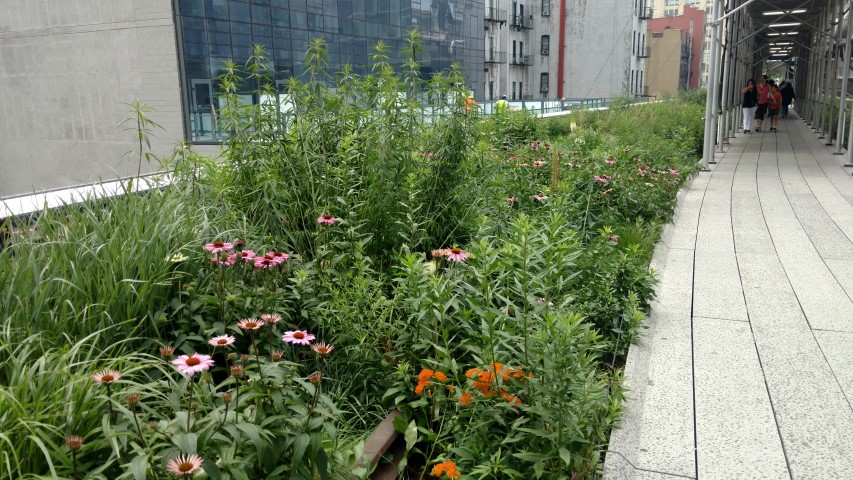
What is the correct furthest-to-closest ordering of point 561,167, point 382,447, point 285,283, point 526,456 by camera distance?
point 561,167 → point 285,283 → point 382,447 → point 526,456

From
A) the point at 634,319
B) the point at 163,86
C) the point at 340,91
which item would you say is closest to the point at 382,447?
the point at 634,319

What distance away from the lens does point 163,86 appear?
67.0 ft

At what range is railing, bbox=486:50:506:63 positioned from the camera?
147ft

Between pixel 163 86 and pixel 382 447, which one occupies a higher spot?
pixel 163 86

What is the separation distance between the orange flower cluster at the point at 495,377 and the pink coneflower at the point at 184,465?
985 mm

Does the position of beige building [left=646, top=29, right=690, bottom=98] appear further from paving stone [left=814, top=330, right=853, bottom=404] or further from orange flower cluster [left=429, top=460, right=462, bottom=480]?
orange flower cluster [left=429, top=460, right=462, bottom=480]

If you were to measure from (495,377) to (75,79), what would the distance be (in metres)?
25.4

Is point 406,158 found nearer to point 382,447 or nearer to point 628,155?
point 382,447

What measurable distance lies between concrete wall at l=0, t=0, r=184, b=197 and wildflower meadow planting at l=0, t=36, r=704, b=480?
1821cm

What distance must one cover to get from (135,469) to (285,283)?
151 cm

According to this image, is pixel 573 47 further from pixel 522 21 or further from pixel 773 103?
pixel 773 103

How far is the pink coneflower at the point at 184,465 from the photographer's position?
1438 mm

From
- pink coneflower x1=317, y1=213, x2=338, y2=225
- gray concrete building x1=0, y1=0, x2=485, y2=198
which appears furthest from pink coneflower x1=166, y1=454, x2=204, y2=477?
gray concrete building x1=0, y1=0, x2=485, y2=198

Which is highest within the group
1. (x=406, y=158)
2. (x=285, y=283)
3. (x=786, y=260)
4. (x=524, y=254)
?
(x=406, y=158)
